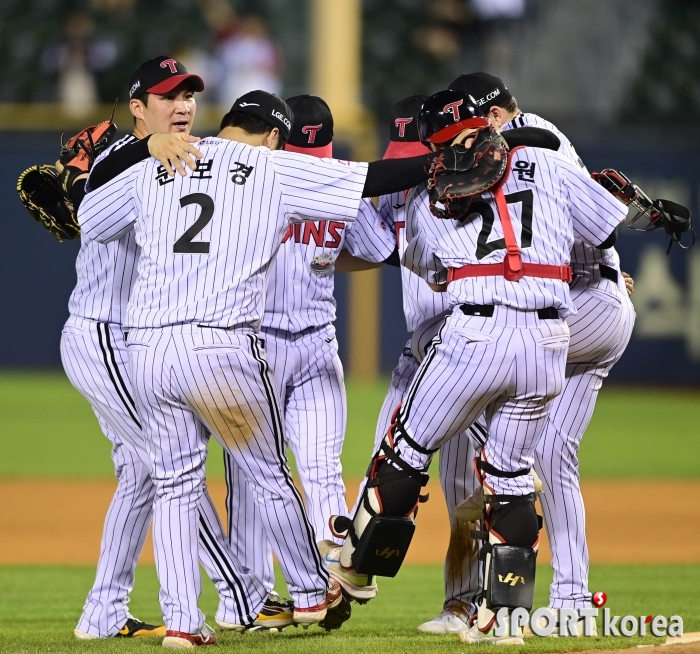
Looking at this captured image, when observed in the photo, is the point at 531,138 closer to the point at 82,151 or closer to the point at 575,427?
the point at 575,427

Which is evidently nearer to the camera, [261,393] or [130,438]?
[261,393]

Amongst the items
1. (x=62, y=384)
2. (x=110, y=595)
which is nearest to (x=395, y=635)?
(x=110, y=595)

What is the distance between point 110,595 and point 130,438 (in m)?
0.60

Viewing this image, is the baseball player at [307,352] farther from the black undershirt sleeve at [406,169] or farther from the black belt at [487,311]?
the black belt at [487,311]

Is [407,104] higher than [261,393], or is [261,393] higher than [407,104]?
[407,104]

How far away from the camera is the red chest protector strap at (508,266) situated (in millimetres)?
3963

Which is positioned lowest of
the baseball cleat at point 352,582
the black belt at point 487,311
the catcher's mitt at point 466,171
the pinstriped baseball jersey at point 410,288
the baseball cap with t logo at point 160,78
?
the baseball cleat at point 352,582

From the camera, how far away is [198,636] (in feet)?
13.5

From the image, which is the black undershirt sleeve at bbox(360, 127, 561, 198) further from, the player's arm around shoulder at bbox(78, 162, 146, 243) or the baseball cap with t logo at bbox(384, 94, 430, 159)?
the player's arm around shoulder at bbox(78, 162, 146, 243)

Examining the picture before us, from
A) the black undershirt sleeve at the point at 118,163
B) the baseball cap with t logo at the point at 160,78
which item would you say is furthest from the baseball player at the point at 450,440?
the black undershirt sleeve at the point at 118,163

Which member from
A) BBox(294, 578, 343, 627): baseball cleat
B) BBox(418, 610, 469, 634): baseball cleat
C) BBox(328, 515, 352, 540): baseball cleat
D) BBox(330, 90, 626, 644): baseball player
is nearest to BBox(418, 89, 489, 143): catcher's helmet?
BBox(330, 90, 626, 644): baseball player

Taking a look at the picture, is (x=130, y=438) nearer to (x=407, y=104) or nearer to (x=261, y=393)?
(x=261, y=393)

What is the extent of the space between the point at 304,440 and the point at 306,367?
0.29 metres

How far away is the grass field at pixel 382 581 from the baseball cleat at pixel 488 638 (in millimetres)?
56
